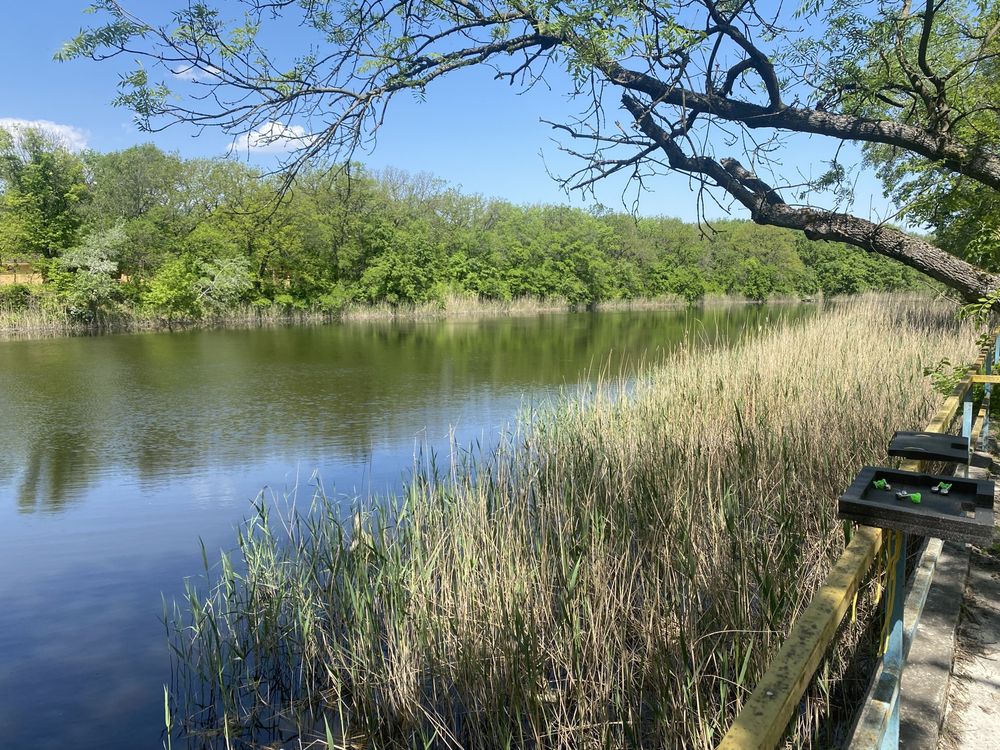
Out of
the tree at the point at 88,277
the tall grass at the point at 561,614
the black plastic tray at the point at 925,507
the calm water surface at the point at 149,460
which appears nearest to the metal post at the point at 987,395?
the tall grass at the point at 561,614

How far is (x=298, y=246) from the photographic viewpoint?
3622 cm

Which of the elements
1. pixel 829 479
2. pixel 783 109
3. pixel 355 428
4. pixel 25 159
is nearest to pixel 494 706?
pixel 829 479

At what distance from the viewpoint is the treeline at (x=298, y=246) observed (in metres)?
29.3

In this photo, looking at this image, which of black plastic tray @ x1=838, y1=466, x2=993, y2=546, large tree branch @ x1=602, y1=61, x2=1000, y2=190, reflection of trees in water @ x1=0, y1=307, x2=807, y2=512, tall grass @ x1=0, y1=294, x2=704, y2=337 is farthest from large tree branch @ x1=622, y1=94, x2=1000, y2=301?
tall grass @ x1=0, y1=294, x2=704, y2=337

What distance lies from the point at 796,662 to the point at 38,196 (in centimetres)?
3627

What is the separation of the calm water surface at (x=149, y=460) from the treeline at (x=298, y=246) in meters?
6.02

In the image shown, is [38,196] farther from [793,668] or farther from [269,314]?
[793,668]

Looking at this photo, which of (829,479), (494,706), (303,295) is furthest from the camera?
(303,295)

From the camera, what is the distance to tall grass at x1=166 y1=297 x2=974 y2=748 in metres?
2.77

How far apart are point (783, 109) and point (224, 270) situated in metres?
30.4

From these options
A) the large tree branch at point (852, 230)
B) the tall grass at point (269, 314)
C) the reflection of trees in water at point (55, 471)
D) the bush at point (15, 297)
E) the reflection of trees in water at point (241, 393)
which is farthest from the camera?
the bush at point (15, 297)

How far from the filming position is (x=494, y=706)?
292cm

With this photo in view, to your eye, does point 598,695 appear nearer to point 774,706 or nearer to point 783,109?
point 774,706

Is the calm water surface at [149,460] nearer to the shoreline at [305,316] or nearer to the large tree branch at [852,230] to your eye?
the large tree branch at [852,230]
